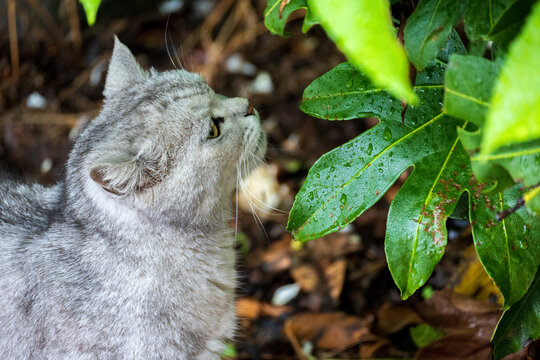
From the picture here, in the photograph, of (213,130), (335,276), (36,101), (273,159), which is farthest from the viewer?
(36,101)

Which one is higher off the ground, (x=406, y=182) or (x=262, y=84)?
(x=406, y=182)

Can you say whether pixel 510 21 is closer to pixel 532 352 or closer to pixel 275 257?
pixel 532 352

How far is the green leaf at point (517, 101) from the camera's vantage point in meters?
0.54

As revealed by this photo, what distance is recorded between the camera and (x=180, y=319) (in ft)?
5.26

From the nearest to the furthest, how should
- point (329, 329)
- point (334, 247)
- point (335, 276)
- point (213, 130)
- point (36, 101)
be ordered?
point (213, 130)
point (329, 329)
point (335, 276)
point (334, 247)
point (36, 101)

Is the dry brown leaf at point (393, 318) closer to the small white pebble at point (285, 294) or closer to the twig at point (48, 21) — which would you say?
the small white pebble at point (285, 294)

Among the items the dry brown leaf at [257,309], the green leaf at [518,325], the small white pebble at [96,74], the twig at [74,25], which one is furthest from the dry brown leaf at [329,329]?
the twig at [74,25]

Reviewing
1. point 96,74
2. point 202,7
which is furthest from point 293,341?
point 202,7

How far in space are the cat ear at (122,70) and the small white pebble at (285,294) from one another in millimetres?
1131

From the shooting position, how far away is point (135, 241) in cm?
155

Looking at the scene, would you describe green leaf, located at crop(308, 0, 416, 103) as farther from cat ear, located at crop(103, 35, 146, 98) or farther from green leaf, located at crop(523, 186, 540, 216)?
cat ear, located at crop(103, 35, 146, 98)

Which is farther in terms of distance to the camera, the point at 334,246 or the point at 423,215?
the point at 334,246

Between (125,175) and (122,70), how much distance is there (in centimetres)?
56

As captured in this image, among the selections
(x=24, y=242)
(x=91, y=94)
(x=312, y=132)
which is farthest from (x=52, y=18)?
(x=24, y=242)
